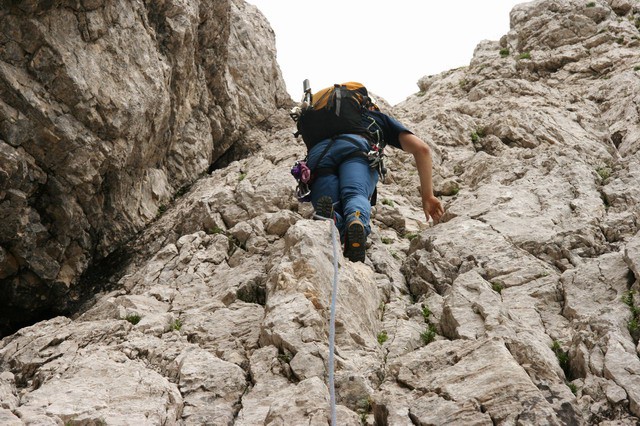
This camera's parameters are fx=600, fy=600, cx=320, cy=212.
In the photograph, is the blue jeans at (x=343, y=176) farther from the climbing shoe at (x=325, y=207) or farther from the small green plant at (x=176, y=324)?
the small green plant at (x=176, y=324)

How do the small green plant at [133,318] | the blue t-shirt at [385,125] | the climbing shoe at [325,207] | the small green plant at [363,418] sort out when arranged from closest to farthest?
the small green plant at [363,418], the small green plant at [133,318], the climbing shoe at [325,207], the blue t-shirt at [385,125]

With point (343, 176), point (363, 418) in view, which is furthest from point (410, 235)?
point (363, 418)

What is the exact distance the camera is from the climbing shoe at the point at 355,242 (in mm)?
8102

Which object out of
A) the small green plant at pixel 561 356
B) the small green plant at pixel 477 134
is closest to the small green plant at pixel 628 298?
the small green plant at pixel 561 356

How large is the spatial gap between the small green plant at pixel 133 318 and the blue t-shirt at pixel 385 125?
15.3ft

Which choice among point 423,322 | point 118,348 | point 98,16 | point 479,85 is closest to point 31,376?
point 118,348

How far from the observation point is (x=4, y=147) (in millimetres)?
9094

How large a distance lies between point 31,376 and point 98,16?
6384mm

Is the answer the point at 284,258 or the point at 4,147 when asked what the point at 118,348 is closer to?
the point at 284,258

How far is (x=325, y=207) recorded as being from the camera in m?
8.66

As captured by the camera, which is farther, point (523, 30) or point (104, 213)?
point (523, 30)

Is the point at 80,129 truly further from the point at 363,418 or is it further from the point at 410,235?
the point at 363,418

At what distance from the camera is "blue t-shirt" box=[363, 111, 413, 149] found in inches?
391

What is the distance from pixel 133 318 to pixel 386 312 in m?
3.40
